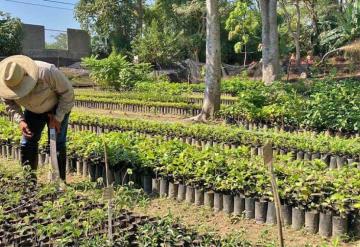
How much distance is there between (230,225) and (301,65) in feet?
76.4

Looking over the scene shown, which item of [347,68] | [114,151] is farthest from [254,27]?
[114,151]

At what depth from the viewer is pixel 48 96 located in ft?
15.8

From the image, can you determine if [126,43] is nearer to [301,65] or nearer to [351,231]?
[301,65]

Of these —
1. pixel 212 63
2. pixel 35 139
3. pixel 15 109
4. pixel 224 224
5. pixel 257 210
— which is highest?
pixel 212 63

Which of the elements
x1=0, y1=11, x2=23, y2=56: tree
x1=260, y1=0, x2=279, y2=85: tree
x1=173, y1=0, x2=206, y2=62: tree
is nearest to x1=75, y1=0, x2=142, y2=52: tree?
x1=173, y1=0, x2=206, y2=62: tree

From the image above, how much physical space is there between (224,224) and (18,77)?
2.42 meters

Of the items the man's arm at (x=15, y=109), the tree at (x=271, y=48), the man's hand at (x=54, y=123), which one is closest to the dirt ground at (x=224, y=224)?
the man's hand at (x=54, y=123)

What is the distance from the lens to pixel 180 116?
40.0 ft

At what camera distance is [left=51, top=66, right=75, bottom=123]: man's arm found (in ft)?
15.6

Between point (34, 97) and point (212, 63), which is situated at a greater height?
point (212, 63)

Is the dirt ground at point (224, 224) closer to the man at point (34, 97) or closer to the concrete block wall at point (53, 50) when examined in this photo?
the man at point (34, 97)

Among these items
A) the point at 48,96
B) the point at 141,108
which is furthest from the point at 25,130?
the point at 141,108

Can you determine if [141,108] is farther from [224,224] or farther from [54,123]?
[224,224]

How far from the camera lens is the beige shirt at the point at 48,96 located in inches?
187
